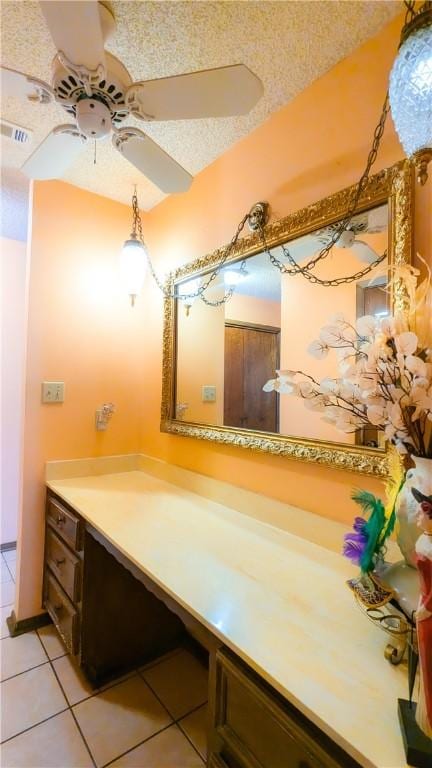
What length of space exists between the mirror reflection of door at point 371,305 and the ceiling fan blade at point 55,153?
1021 millimetres

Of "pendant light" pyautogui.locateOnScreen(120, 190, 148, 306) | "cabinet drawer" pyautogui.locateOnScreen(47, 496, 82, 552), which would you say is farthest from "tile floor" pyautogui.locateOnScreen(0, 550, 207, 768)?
"pendant light" pyautogui.locateOnScreen(120, 190, 148, 306)

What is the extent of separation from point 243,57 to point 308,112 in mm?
286

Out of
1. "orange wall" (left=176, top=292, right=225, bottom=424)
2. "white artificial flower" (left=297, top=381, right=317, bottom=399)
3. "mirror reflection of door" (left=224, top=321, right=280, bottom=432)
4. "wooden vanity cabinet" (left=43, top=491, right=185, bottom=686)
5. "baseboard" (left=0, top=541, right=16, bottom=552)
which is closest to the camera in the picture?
"white artificial flower" (left=297, top=381, right=317, bottom=399)

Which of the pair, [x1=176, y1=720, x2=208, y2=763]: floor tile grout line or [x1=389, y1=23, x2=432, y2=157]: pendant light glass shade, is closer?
[x1=389, y1=23, x2=432, y2=157]: pendant light glass shade

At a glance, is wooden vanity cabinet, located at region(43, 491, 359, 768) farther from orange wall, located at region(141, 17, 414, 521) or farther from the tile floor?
orange wall, located at region(141, 17, 414, 521)

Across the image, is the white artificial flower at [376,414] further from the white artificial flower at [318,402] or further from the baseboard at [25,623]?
the baseboard at [25,623]

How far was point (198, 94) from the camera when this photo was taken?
0.93 meters

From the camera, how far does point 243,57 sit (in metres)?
1.13

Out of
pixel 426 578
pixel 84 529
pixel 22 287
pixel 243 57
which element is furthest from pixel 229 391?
pixel 22 287

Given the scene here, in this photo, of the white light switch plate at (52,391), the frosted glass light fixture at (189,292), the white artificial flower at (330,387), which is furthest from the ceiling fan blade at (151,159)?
the white light switch plate at (52,391)

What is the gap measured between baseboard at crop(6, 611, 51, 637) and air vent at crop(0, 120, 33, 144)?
2.32 metres

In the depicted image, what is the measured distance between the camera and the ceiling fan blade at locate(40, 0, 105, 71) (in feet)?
2.28

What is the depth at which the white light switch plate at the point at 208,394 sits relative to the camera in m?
1.60

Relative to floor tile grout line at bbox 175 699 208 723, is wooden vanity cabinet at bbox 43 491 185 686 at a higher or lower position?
higher
